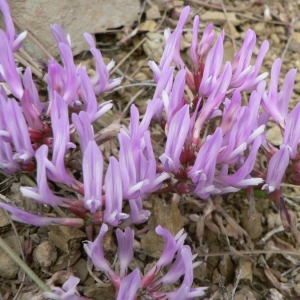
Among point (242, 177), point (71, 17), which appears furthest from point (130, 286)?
point (71, 17)

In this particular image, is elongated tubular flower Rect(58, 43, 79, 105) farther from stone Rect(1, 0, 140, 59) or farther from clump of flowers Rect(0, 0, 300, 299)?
stone Rect(1, 0, 140, 59)

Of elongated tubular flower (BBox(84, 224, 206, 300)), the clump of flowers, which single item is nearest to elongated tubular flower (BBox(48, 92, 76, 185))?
the clump of flowers

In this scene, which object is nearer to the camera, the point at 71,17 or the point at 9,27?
the point at 9,27

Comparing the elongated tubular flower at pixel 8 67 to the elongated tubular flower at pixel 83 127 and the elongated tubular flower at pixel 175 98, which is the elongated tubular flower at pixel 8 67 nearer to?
the elongated tubular flower at pixel 83 127

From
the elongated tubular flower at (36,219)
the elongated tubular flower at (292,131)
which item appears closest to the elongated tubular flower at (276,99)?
the elongated tubular flower at (292,131)

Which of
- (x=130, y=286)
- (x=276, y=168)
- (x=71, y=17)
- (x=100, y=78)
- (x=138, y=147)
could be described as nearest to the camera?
(x=130, y=286)

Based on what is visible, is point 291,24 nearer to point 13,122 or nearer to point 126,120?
point 126,120

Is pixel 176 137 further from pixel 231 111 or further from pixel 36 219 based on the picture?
pixel 36 219
